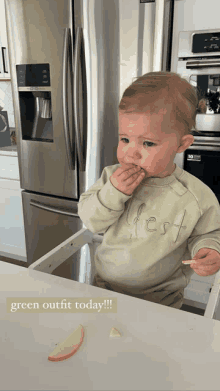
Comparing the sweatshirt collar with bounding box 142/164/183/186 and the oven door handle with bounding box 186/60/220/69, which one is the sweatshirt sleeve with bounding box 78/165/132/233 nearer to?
the sweatshirt collar with bounding box 142/164/183/186

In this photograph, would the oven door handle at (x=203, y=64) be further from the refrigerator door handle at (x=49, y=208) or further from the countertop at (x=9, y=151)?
the countertop at (x=9, y=151)

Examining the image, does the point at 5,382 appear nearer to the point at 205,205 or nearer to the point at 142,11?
the point at 205,205

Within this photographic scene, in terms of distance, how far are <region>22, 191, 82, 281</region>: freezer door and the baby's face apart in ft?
3.49

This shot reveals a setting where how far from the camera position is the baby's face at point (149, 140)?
0.64m

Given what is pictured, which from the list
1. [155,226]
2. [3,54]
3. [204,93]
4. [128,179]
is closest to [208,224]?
[155,226]

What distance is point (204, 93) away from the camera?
134cm

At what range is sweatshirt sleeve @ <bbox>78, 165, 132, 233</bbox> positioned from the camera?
68 cm

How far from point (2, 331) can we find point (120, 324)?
213 mm

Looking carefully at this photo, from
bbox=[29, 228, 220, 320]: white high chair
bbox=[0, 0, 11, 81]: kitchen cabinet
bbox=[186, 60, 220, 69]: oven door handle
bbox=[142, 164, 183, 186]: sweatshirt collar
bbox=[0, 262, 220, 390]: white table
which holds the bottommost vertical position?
bbox=[29, 228, 220, 320]: white high chair

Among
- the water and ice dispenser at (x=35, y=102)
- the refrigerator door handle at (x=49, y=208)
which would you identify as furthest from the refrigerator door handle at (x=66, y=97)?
the refrigerator door handle at (x=49, y=208)

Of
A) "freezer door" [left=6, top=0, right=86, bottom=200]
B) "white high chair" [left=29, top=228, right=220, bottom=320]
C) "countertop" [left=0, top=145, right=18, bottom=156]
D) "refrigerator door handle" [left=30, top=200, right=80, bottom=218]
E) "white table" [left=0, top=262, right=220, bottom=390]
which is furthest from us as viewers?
"countertop" [left=0, top=145, right=18, bottom=156]

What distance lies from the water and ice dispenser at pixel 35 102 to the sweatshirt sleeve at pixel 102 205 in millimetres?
1049

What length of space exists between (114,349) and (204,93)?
1.22m

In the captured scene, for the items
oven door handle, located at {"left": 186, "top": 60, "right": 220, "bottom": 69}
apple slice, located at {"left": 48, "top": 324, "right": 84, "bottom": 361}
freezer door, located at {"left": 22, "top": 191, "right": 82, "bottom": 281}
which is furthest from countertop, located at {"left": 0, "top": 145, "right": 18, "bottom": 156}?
apple slice, located at {"left": 48, "top": 324, "right": 84, "bottom": 361}
